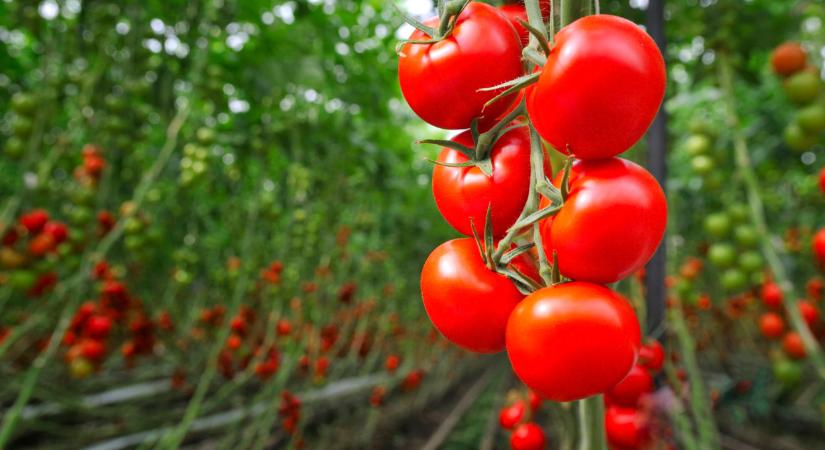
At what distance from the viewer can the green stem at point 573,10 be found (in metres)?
0.36

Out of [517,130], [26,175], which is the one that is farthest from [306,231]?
[517,130]

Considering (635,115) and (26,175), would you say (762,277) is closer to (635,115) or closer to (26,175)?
(635,115)

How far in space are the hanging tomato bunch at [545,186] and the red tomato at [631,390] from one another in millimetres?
290

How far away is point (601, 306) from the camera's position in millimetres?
364

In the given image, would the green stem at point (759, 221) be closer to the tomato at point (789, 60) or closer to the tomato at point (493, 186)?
the tomato at point (789, 60)

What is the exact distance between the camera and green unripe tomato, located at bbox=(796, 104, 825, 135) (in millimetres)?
1235

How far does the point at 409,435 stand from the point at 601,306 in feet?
11.6

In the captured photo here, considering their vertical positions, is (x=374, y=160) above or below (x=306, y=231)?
above

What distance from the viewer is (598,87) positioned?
36 cm

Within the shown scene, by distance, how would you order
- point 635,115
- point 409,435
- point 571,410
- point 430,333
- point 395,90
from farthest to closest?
point 430,333
point 409,435
point 395,90
point 571,410
point 635,115

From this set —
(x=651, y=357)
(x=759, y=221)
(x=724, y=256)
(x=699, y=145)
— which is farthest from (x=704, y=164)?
(x=651, y=357)

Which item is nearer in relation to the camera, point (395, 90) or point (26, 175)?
point (26, 175)

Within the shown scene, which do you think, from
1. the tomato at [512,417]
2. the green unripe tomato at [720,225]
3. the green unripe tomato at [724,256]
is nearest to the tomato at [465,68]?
the tomato at [512,417]

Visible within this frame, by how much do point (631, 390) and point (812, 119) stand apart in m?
0.98
